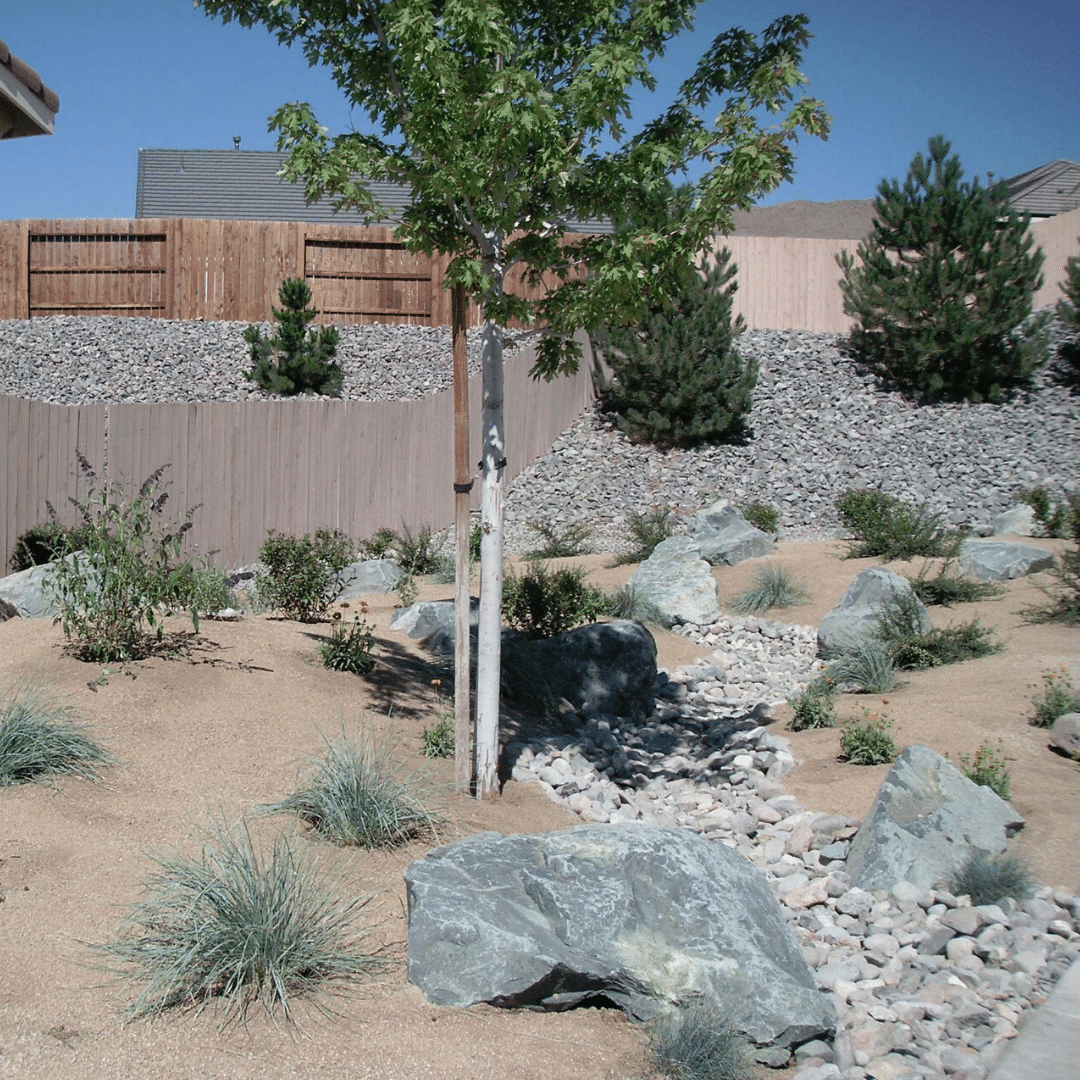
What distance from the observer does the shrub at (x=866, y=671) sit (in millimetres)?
8789

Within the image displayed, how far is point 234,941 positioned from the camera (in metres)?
3.76

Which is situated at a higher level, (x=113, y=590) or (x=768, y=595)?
(x=113, y=590)

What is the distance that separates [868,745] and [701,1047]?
3793mm

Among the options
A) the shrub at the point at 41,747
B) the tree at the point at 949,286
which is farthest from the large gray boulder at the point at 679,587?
the tree at the point at 949,286

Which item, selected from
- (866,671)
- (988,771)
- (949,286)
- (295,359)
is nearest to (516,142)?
(988,771)

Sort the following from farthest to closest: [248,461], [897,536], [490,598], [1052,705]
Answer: [248,461]
[897,536]
[1052,705]
[490,598]

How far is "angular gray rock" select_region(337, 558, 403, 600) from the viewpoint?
12312mm

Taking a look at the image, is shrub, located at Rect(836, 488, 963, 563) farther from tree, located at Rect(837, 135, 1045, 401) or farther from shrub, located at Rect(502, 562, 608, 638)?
tree, located at Rect(837, 135, 1045, 401)

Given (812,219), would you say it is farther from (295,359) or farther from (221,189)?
(295,359)

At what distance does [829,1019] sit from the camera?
3.92m

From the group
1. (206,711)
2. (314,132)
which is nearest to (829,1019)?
(206,711)

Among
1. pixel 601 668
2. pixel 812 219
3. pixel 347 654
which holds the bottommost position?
pixel 601 668

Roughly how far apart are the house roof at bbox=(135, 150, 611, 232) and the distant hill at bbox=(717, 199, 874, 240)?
36.6m

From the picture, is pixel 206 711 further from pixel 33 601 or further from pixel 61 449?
pixel 61 449
